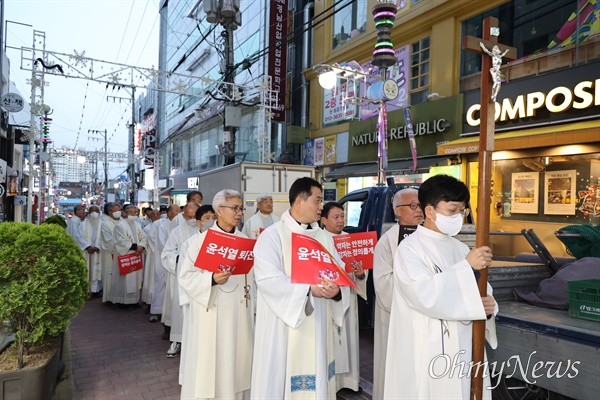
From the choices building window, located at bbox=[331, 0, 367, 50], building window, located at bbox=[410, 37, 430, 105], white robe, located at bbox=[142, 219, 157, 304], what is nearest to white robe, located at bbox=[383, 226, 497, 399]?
white robe, located at bbox=[142, 219, 157, 304]

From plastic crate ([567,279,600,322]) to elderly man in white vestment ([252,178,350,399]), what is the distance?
5.93 feet

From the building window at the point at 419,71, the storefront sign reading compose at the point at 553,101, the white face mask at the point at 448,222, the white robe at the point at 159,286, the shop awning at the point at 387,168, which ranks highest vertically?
the building window at the point at 419,71

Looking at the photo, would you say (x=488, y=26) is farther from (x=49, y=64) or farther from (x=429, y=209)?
(x=49, y=64)

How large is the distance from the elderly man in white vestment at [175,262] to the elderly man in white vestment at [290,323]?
8.84 ft

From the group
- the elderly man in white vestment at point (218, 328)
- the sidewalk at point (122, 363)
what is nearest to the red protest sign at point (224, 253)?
the elderly man in white vestment at point (218, 328)

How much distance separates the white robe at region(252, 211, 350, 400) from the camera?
304 cm

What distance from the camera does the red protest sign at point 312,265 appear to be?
9.75 ft

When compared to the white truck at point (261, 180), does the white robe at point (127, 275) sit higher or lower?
lower

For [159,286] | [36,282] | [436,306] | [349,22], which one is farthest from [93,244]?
[349,22]

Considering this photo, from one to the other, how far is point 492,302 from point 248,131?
2285cm

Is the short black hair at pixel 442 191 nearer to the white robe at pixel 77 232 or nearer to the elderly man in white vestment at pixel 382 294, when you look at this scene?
→ the elderly man in white vestment at pixel 382 294

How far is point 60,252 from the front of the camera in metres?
4.22

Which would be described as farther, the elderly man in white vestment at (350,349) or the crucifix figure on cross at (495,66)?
the elderly man in white vestment at (350,349)

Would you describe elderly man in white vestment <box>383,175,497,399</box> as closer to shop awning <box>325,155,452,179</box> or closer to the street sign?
shop awning <box>325,155,452,179</box>
